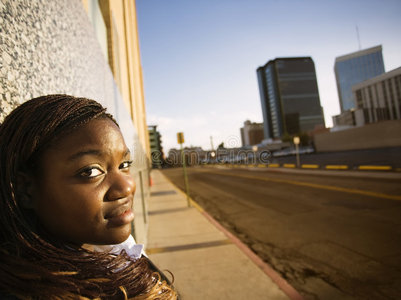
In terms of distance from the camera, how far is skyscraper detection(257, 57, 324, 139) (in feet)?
386

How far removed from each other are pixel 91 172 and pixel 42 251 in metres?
0.26

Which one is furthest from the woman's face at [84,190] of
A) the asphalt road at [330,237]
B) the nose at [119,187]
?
the asphalt road at [330,237]

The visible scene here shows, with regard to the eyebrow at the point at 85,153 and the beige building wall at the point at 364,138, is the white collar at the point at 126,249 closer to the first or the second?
the eyebrow at the point at 85,153

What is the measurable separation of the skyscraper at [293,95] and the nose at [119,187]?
123m

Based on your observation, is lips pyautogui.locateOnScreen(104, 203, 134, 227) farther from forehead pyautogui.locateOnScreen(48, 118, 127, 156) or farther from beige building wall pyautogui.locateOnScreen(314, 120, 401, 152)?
beige building wall pyautogui.locateOnScreen(314, 120, 401, 152)

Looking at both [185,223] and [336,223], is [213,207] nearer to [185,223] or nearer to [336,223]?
[185,223]

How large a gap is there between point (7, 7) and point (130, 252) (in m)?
1.13

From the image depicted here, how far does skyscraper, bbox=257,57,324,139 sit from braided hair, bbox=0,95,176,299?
4835 inches

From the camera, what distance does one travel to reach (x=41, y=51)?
3.81 feet

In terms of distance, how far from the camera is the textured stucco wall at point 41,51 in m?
0.91

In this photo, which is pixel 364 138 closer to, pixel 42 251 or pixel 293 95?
pixel 42 251

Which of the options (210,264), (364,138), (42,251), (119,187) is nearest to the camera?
(42,251)

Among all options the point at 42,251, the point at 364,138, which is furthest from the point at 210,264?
the point at 364,138

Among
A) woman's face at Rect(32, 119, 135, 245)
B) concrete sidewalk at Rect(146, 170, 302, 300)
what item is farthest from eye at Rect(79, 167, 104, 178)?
concrete sidewalk at Rect(146, 170, 302, 300)
